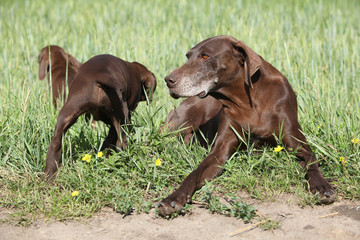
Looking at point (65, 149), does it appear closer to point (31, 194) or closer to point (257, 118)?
point (31, 194)

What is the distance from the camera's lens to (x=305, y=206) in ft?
10.8

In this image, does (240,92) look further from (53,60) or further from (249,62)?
(53,60)

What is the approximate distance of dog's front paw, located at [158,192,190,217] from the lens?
125 inches

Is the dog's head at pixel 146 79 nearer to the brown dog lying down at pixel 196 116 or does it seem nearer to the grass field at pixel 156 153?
the grass field at pixel 156 153

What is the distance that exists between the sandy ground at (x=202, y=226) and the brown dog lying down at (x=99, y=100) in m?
0.60

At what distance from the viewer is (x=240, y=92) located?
12.5ft

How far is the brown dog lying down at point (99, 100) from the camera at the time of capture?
11.8ft

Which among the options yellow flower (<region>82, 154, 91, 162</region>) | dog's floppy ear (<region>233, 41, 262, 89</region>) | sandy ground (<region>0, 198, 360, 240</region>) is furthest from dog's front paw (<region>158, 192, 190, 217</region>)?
dog's floppy ear (<region>233, 41, 262, 89</region>)

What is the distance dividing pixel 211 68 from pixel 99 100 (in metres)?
0.87

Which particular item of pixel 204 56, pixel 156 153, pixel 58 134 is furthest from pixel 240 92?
pixel 58 134

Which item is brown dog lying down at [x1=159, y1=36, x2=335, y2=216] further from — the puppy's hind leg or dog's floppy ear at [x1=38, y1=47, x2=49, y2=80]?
dog's floppy ear at [x1=38, y1=47, x2=49, y2=80]

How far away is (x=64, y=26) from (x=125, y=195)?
5.35 meters

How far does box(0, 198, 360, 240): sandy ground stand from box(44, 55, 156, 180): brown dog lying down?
0.60 m

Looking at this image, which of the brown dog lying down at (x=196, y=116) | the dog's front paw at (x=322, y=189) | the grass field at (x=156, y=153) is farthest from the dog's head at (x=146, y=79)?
the dog's front paw at (x=322, y=189)
